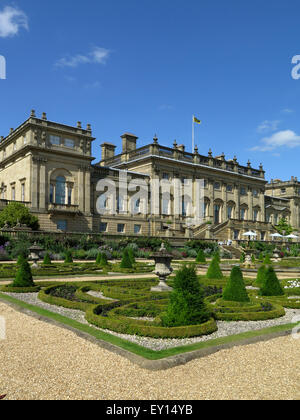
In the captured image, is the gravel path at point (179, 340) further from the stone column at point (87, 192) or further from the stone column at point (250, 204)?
the stone column at point (250, 204)

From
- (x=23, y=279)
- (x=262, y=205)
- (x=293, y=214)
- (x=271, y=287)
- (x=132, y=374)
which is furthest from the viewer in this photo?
(x=293, y=214)

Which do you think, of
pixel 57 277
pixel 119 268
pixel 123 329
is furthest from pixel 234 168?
pixel 123 329

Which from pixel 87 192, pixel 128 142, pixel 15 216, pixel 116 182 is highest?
pixel 128 142

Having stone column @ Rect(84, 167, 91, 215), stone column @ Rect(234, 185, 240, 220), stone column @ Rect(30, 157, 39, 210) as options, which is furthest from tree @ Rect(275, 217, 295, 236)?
stone column @ Rect(30, 157, 39, 210)

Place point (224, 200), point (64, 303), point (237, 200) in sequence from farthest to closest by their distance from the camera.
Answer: point (237, 200)
point (224, 200)
point (64, 303)

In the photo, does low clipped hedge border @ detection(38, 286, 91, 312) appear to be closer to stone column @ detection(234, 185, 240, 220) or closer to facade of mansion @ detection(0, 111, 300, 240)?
facade of mansion @ detection(0, 111, 300, 240)

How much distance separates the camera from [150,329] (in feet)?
24.0

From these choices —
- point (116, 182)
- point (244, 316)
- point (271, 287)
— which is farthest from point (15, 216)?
point (244, 316)

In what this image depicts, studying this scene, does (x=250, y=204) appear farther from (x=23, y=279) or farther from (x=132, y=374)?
(x=132, y=374)

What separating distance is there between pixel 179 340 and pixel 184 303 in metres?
0.72

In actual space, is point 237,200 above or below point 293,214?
above

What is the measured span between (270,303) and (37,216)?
1097 inches

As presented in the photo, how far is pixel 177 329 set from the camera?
23.8ft

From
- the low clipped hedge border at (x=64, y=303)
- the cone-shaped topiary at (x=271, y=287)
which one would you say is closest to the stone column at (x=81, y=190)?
the low clipped hedge border at (x=64, y=303)
